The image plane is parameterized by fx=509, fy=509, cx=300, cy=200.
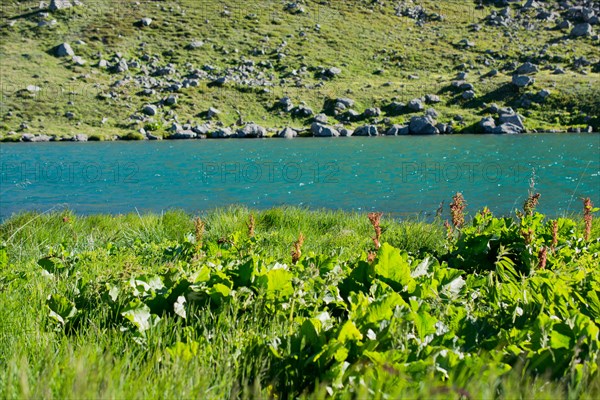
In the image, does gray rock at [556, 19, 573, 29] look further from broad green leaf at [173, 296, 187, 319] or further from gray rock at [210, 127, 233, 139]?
broad green leaf at [173, 296, 187, 319]

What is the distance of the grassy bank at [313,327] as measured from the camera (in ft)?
6.25

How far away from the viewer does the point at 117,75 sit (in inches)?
3511

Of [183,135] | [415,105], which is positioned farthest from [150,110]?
[415,105]

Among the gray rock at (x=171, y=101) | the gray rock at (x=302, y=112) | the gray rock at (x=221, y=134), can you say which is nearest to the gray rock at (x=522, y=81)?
the gray rock at (x=302, y=112)

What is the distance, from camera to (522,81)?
81.7m

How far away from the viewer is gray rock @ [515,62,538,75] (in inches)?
3521

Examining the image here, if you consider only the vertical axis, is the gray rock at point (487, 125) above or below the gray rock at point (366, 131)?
above

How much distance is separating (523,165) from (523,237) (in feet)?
101

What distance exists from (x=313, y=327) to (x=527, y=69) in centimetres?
9932

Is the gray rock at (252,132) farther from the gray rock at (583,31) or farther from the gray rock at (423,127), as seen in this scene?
the gray rock at (583,31)

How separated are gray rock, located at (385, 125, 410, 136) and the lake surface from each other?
16662mm

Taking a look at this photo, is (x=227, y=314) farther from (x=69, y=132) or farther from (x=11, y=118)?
(x=11, y=118)

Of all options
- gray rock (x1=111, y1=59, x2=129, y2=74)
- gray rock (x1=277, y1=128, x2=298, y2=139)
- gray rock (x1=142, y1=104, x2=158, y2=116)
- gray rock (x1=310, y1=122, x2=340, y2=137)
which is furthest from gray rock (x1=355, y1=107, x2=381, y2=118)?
gray rock (x1=111, y1=59, x2=129, y2=74)

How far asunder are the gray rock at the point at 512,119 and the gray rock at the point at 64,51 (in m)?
74.8
